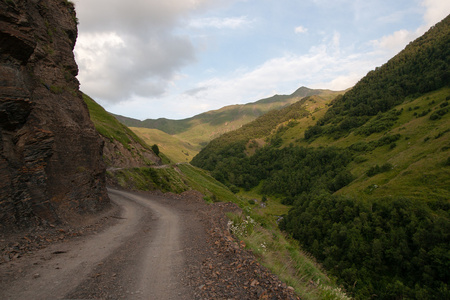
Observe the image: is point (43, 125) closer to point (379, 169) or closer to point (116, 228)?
point (116, 228)

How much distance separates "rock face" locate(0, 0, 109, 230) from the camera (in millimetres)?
10641

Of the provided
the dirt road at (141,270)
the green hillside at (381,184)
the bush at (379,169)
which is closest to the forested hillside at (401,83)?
the green hillside at (381,184)

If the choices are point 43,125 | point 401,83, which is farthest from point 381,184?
point 401,83

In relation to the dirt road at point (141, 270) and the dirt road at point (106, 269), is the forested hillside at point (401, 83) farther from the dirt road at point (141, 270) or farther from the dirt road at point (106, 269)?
the dirt road at point (106, 269)

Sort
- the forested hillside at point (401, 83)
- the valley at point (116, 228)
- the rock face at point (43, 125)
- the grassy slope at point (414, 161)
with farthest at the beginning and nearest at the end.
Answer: the forested hillside at point (401, 83), the grassy slope at point (414, 161), the rock face at point (43, 125), the valley at point (116, 228)

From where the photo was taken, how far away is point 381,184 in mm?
71375

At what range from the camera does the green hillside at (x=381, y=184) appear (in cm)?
4428

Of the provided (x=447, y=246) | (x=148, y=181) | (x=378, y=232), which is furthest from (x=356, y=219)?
(x=148, y=181)

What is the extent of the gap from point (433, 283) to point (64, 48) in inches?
2626

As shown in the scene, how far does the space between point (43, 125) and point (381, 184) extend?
289ft

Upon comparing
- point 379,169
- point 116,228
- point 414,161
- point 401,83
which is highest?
point 401,83

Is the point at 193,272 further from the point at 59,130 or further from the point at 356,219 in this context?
the point at 356,219

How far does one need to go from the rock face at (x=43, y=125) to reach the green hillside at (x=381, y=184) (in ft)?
79.3

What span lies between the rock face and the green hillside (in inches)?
951
